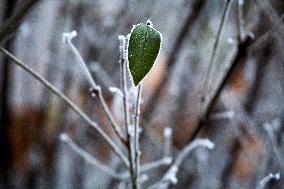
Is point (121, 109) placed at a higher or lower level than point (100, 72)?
lower

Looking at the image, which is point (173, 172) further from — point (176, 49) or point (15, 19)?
point (176, 49)

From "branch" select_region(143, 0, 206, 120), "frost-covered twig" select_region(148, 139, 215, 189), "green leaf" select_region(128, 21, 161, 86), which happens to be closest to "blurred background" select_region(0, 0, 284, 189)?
"branch" select_region(143, 0, 206, 120)

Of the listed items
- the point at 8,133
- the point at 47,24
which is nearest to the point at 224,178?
the point at 8,133

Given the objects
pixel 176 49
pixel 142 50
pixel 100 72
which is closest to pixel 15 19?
pixel 142 50

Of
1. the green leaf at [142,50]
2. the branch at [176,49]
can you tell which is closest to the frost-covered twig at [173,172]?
the green leaf at [142,50]

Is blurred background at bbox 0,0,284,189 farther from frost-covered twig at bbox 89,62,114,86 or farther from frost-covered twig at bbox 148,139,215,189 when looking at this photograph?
frost-covered twig at bbox 148,139,215,189

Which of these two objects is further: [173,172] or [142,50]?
[173,172]

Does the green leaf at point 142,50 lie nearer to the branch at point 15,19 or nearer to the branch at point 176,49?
the branch at point 15,19
